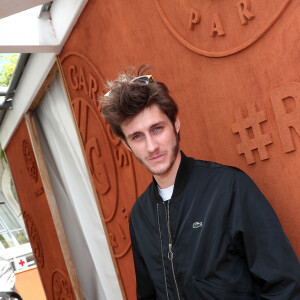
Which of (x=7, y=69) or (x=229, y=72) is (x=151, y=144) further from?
(x=7, y=69)

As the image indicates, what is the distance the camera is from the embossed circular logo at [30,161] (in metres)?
5.34

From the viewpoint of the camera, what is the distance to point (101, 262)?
4176 mm

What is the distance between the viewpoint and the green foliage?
536 cm

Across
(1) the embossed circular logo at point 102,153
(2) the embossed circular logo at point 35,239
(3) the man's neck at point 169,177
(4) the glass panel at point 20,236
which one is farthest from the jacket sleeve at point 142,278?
(4) the glass panel at point 20,236

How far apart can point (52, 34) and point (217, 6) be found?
7.45 ft

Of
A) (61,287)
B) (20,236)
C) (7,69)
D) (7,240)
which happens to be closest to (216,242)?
(61,287)

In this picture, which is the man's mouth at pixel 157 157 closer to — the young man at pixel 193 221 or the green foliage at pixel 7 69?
the young man at pixel 193 221

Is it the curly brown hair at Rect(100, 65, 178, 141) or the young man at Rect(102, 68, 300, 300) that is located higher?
the curly brown hair at Rect(100, 65, 178, 141)

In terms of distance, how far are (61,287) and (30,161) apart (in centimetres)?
149

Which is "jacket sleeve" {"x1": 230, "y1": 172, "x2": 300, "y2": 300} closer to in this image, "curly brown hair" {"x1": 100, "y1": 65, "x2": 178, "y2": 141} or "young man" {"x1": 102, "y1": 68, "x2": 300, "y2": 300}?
"young man" {"x1": 102, "y1": 68, "x2": 300, "y2": 300}

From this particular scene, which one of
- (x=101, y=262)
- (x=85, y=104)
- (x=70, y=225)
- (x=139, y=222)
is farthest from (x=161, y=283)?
(x=70, y=225)

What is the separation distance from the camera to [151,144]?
5.67ft

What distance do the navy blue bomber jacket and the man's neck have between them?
0.03 meters

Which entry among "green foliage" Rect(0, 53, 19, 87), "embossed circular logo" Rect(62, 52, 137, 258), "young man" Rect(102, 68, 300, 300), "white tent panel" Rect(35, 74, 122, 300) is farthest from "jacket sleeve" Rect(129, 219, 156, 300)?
"green foliage" Rect(0, 53, 19, 87)
